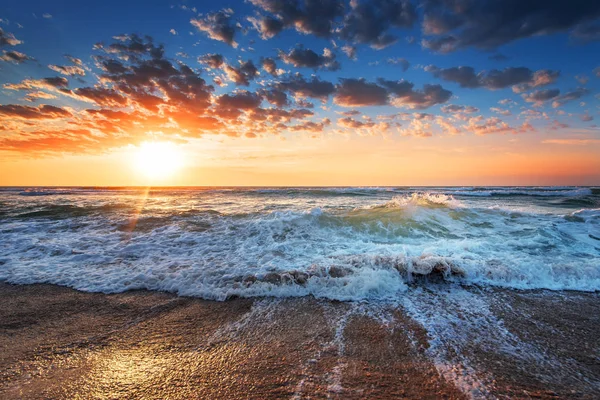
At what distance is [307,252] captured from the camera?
6.45 m

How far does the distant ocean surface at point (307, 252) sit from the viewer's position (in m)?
4.61

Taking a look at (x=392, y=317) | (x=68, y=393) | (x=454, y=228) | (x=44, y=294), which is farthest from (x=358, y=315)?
(x=454, y=228)

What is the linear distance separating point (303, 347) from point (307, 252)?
3657 mm

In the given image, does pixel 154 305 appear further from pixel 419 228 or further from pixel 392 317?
pixel 419 228

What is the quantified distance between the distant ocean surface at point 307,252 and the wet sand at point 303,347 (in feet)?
1.63

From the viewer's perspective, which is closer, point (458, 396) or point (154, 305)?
point (458, 396)

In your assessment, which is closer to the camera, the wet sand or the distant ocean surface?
the wet sand

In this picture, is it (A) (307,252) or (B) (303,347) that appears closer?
(B) (303,347)

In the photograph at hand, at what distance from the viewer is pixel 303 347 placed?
9.22ft

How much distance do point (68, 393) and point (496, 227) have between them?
37.1 ft

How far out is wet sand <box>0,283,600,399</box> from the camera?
225 centimetres

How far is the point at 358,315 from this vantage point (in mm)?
3500

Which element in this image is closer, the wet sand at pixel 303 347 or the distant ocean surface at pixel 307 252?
the wet sand at pixel 303 347

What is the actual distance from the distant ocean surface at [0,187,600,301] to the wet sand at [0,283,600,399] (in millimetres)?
496
